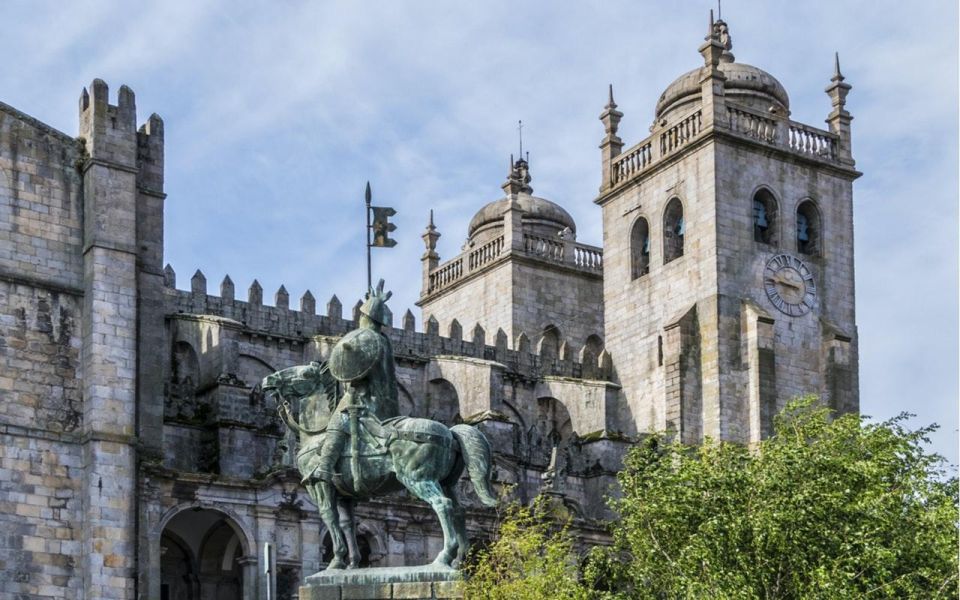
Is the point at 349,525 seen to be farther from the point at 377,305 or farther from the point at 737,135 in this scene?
the point at 737,135

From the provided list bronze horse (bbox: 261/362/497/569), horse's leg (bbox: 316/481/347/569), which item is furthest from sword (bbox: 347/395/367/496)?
→ horse's leg (bbox: 316/481/347/569)

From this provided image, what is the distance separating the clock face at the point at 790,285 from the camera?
1996 inches

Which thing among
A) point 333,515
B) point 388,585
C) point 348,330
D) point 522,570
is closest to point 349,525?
point 333,515

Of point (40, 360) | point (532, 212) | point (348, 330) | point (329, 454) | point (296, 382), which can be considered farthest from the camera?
point (532, 212)

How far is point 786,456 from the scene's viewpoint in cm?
3350

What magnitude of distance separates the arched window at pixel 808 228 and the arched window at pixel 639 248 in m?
4.46

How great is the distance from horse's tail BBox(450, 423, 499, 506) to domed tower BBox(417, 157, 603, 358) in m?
36.4

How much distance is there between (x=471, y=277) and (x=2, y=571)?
2932cm

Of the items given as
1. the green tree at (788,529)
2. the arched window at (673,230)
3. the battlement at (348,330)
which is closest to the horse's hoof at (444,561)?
the green tree at (788,529)

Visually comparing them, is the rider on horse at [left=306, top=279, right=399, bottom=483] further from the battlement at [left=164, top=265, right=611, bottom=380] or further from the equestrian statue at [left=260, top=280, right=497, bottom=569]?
the battlement at [left=164, top=265, right=611, bottom=380]

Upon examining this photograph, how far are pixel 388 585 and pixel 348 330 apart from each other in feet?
100

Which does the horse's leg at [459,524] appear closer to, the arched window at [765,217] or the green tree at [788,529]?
the green tree at [788,529]

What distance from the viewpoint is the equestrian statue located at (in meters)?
19.4

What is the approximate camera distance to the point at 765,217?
51875mm
